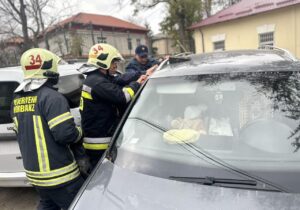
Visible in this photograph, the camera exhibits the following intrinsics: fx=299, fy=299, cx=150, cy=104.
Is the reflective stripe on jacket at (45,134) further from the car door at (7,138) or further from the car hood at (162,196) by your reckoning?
the car door at (7,138)

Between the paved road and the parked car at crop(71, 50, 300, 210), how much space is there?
8.06 ft

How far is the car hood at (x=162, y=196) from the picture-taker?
134cm

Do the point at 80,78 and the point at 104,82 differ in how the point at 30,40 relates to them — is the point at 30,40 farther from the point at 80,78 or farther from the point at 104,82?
the point at 104,82

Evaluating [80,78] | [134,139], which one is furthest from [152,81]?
[80,78]

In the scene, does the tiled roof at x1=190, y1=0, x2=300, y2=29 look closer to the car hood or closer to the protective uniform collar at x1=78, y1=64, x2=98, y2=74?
the protective uniform collar at x1=78, y1=64, x2=98, y2=74

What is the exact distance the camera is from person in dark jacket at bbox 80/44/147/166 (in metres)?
2.71

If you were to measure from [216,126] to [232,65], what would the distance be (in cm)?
57

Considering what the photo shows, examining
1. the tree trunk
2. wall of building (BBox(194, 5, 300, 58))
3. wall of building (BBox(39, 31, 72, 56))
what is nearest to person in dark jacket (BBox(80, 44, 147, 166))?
wall of building (BBox(194, 5, 300, 58))

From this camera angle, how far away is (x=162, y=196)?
146 cm

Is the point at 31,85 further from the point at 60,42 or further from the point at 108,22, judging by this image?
the point at 108,22

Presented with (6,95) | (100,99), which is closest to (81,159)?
(100,99)

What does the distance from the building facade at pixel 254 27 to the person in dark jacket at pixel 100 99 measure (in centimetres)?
1209

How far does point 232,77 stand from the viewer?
210cm

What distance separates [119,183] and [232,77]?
3.53 feet
